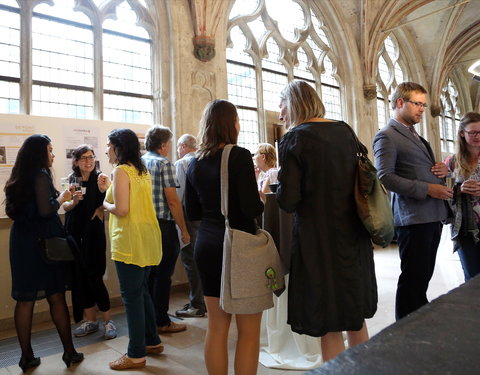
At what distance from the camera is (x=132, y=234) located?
264cm

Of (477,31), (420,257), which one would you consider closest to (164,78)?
(420,257)

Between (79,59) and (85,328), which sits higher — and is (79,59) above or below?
above

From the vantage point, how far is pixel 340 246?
1.79 m

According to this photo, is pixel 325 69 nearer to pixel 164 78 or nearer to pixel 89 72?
pixel 164 78

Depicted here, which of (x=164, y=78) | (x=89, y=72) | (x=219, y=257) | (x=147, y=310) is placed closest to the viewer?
(x=219, y=257)

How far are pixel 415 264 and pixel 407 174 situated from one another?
1.88 ft

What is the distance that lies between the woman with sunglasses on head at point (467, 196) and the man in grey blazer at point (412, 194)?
1.20 ft

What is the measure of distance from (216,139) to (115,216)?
1.05 metres

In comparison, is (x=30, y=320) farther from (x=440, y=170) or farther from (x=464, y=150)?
(x=464, y=150)

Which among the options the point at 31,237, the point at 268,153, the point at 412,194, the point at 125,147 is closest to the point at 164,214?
the point at 125,147

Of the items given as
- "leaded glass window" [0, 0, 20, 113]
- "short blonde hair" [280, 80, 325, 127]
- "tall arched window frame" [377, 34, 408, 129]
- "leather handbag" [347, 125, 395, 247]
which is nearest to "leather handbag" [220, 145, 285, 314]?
"short blonde hair" [280, 80, 325, 127]

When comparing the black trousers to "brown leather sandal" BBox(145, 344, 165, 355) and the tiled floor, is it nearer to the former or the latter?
the tiled floor

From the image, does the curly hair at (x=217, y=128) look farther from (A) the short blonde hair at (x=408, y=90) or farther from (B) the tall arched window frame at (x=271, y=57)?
(B) the tall arched window frame at (x=271, y=57)

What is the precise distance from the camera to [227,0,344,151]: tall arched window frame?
7.30 metres
